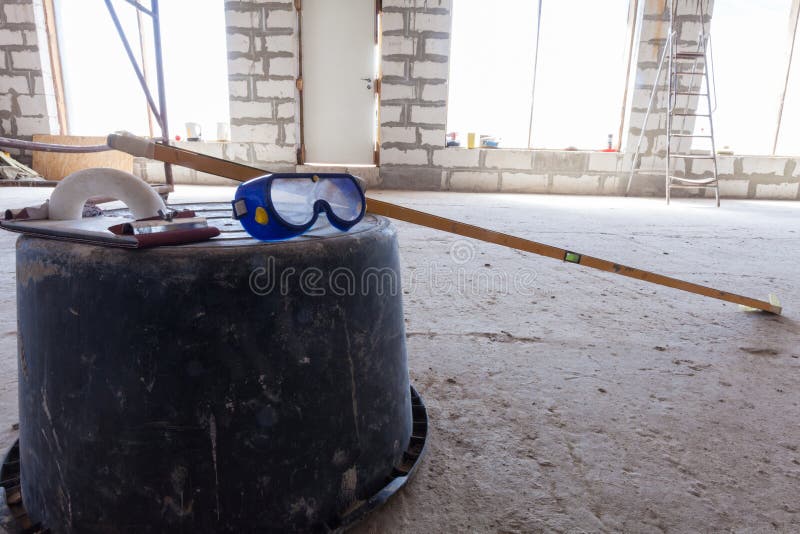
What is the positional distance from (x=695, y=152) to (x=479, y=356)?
577cm

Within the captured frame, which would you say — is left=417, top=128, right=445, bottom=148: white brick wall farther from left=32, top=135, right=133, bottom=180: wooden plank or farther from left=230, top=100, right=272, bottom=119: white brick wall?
left=32, top=135, right=133, bottom=180: wooden plank

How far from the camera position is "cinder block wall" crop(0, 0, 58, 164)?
5.24 meters

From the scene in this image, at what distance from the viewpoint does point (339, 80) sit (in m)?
5.58

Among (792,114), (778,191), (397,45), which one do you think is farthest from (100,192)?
(792,114)

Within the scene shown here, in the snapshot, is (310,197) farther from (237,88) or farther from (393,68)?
(237,88)

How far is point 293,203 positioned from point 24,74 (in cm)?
666

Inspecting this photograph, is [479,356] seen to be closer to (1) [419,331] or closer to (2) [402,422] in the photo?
(1) [419,331]

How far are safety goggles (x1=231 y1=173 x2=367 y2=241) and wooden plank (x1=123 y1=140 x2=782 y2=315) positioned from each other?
0.47 ft

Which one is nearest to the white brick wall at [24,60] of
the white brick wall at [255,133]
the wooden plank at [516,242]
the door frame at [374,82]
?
the white brick wall at [255,133]

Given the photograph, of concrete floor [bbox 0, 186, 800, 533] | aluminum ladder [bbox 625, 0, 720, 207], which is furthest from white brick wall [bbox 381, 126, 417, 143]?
concrete floor [bbox 0, 186, 800, 533]

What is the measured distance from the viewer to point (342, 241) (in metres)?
0.63

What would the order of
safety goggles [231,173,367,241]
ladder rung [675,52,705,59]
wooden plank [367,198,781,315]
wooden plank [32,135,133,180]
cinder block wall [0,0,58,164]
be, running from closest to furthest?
safety goggles [231,173,367,241] → wooden plank [367,198,781,315] → ladder rung [675,52,705,59] → cinder block wall [0,0,58,164] → wooden plank [32,135,133,180]

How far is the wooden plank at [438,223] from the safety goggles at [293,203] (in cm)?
14

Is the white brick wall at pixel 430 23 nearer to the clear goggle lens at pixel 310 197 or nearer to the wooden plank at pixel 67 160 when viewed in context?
the wooden plank at pixel 67 160
